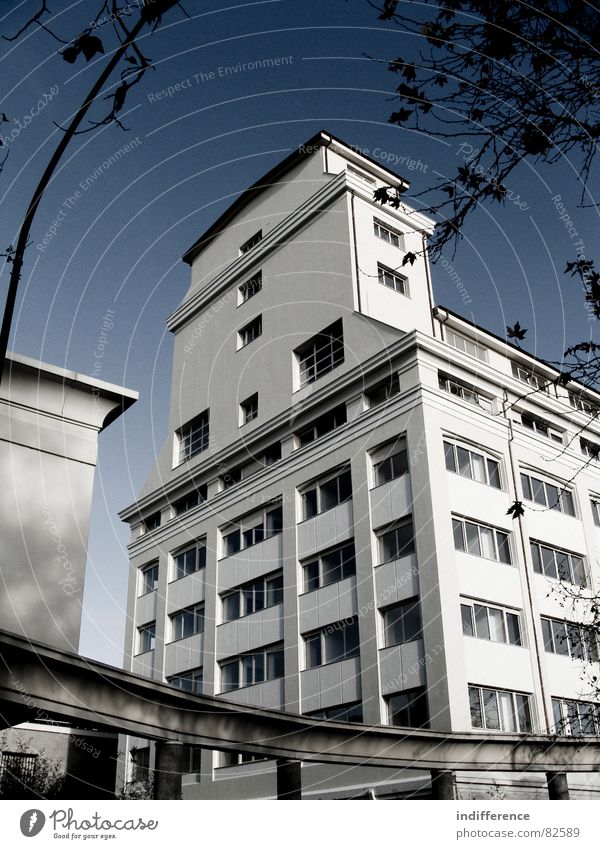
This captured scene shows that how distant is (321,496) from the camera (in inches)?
927

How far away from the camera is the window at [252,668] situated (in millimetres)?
23172

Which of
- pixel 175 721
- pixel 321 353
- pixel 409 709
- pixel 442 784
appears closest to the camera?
pixel 175 721

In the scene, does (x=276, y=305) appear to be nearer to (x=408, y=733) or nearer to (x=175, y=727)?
(x=408, y=733)

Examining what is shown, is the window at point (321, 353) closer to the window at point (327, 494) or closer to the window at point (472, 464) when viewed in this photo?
the window at point (327, 494)

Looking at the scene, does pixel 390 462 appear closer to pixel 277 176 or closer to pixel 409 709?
pixel 409 709

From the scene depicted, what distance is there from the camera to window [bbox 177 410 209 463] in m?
29.6

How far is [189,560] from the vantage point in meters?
28.3

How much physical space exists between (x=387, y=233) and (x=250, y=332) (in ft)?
19.6

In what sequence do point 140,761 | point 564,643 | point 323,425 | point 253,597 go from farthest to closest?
point 140,761 → point 253,597 → point 323,425 → point 564,643

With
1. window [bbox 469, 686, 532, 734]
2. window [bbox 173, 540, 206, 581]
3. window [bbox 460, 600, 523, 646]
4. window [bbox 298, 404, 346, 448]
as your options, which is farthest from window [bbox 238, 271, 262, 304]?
window [bbox 469, 686, 532, 734]

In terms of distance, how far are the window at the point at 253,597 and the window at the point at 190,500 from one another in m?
4.00

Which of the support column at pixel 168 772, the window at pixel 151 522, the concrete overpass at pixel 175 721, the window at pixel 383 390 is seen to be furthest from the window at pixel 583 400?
the window at pixel 151 522

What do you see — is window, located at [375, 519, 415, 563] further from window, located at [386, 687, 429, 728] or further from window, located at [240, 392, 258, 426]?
window, located at [240, 392, 258, 426]

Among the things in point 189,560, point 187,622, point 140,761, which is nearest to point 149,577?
point 189,560
